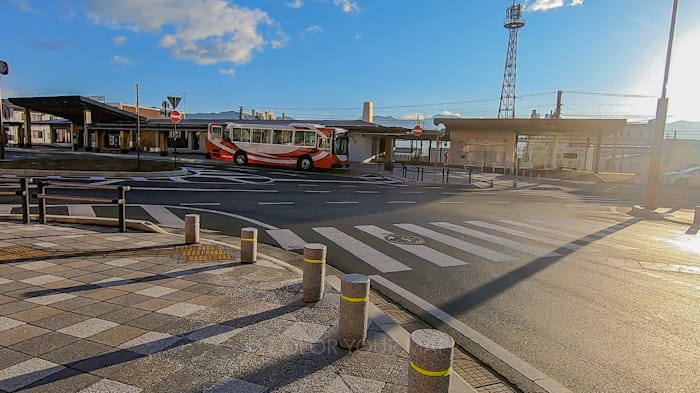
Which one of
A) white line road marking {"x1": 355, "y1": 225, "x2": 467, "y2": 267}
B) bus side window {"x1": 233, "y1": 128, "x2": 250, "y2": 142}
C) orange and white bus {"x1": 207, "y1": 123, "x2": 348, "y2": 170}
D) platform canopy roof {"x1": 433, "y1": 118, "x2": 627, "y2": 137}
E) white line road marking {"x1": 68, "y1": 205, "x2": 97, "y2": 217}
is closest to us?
white line road marking {"x1": 355, "y1": 225, "x2": 467, "y2": 267}

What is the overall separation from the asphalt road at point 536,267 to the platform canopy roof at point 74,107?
91.9 ft

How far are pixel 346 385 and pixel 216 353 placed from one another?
1222 millimetres

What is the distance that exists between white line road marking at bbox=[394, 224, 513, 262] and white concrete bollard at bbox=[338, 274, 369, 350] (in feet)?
14.1

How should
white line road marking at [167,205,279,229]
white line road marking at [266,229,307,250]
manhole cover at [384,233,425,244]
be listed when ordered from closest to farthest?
white line road marking at [266,229,307,250] → manhole cover at [384,233,425,244] → white line road marking at [167,205,279,229]

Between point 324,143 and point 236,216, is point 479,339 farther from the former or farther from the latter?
point 324,143

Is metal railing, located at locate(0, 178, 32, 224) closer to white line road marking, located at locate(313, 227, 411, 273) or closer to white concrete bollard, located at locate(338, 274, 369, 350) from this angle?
white line road marking, located at locate(313, 227, 411, 273)

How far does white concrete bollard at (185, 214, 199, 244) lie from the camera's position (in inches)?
275

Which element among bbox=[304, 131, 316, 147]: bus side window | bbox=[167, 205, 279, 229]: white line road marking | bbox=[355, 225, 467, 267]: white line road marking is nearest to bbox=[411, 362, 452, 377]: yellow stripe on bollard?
bbox=[355, 225, 467, 267]: white line road marking

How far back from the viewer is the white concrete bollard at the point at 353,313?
11.9 ft

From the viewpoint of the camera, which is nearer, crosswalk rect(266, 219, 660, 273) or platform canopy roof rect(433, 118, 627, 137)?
crosswalk rect(266, 219, 660, 273)

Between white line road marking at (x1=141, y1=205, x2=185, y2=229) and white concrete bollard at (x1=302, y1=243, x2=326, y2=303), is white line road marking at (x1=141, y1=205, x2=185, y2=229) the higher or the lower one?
the lower one

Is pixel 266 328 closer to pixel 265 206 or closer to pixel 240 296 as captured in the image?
pixel 240 296

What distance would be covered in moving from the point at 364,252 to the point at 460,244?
229cm

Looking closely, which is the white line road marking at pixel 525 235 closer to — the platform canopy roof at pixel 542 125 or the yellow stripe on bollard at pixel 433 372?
the yellow stripe on bollard at pixel 433 372
